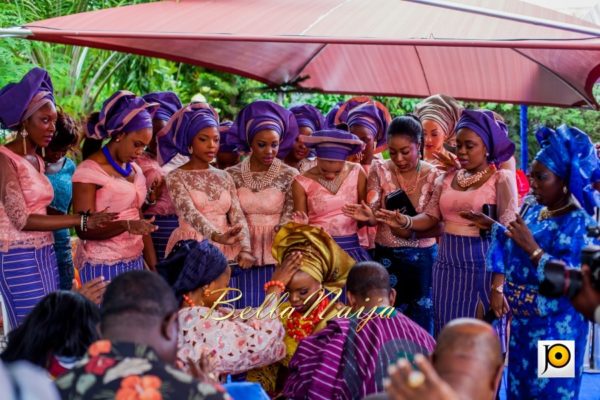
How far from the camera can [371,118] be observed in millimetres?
6445

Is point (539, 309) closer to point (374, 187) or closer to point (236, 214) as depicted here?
point (374, 187)

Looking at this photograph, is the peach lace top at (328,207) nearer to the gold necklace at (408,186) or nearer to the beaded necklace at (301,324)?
the gold necklace at (408,186)

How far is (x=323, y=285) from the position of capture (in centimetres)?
464

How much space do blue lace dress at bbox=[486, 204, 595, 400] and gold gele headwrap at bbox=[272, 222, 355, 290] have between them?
0.90 metres

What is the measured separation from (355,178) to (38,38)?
2.20m

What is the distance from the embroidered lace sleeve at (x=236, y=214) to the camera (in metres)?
5.53

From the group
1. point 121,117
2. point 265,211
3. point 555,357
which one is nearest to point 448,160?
point 265,211

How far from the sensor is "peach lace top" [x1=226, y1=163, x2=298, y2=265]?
18.8 ft

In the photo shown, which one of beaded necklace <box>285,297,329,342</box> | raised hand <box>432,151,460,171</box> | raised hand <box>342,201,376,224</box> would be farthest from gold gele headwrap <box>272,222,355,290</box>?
raised hand <box>432,151,460,171</box>

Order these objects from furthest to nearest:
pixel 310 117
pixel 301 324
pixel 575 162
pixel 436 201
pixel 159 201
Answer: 1. pixel 310 117
2. pixel 159 201
3. pixel 436 201
4. pixel 301 324
5. pixel 575 162

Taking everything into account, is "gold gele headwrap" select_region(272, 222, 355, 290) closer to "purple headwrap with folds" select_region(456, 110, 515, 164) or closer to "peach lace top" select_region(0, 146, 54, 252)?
"purple headwrap with folds" select_region(456, 110, 515, 164)

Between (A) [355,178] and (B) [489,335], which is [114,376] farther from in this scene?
(A) [355,178]

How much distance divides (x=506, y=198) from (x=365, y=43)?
136 cm

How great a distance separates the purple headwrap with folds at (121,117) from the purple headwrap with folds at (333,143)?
105 cm
